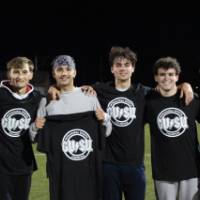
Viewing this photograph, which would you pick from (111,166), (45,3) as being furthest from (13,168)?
(45,3)

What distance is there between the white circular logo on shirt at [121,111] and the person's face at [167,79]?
0.88 ft

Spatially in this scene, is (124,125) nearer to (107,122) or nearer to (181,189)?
(107,122)

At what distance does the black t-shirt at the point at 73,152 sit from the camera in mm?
3729

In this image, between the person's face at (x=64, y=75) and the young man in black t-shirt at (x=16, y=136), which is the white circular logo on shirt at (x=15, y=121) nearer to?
the young man in black t-shirt at (x=16, y=136)

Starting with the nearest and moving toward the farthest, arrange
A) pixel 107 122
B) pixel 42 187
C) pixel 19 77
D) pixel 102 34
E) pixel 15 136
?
1. pixel 107 122
2. pixel 15 136
3. pixel 19 77
4. pixel 42 187
5. pixel 102 34

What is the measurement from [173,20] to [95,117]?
585 inches

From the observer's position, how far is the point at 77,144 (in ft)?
12.2

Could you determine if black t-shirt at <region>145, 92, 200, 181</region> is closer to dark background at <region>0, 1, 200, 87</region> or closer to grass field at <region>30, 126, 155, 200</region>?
grass field at <region>30, 126, 155, 200</region>

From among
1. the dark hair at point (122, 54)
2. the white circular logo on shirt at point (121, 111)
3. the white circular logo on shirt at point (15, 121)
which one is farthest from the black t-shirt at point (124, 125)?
the white circular logo on shirt at point (15, 121)

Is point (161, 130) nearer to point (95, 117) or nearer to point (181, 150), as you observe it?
point (181, 150)

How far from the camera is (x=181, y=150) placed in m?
3.76

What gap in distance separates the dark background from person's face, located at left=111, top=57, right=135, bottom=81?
14.0 metres

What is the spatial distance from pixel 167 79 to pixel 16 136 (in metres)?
1.21

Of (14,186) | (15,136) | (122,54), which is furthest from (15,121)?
(122,54)
